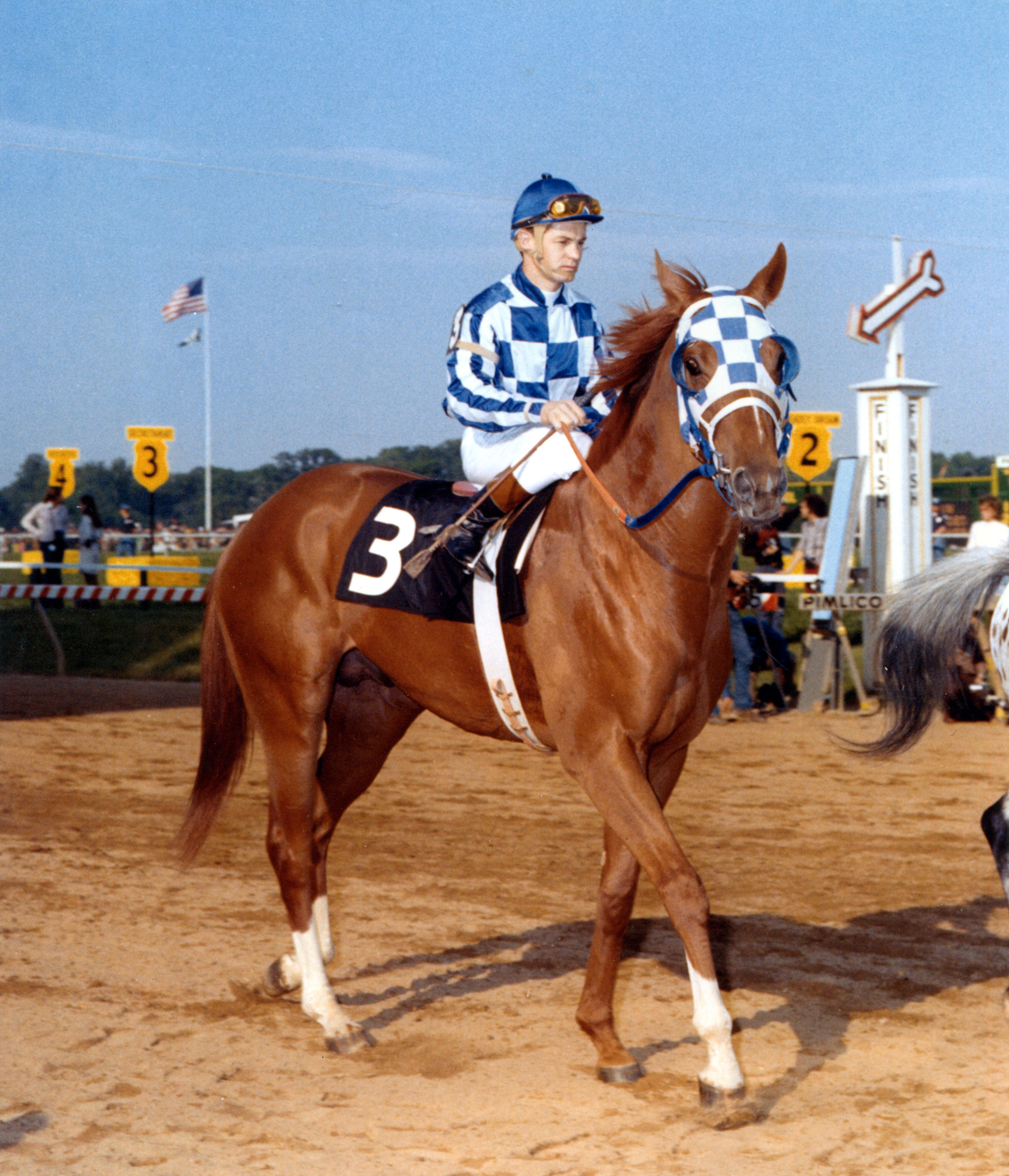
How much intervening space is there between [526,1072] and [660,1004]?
762 millimetres

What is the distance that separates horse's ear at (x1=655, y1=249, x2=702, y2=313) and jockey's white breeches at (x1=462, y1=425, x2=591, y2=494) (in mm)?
491

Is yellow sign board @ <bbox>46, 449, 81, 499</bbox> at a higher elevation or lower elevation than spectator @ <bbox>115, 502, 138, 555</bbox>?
higher

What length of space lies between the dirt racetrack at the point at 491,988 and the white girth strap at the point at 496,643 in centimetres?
99

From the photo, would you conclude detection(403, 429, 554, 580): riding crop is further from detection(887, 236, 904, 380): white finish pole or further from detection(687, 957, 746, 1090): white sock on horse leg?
detection(887, 236, 904, 380): white finish pole

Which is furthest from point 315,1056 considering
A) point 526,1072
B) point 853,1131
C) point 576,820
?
point 576,820

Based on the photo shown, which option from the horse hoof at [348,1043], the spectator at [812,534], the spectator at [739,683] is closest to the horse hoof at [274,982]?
the horse hoof at [348,1043]

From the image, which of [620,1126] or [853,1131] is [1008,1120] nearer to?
[853,1131]

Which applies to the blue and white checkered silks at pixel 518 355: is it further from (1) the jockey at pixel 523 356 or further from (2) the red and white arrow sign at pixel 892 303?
(2) the red and white arrow sign at pixel 892 303

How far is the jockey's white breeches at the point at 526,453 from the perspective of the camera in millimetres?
3832

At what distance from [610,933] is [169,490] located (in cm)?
6739

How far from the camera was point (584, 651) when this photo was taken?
12.1ft

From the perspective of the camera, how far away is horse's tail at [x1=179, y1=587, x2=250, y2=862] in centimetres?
480

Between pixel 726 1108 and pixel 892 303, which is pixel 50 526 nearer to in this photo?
pixel 892 303

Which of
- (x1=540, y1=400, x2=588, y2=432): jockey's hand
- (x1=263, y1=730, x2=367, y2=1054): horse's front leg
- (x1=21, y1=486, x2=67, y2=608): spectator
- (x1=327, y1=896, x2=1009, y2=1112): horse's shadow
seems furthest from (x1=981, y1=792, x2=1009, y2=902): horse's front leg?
(x1=21, y1=486, x2=67, y2=608): spectator
